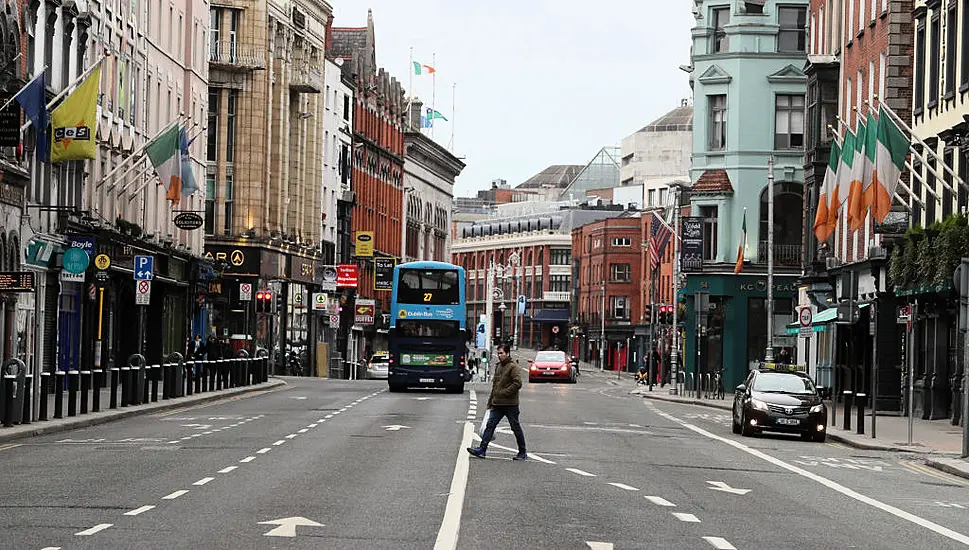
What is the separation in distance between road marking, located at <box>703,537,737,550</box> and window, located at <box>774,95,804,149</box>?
65104 mm

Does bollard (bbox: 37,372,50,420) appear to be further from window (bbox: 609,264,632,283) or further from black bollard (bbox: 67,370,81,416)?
window (bbox: 609,264,632,283)

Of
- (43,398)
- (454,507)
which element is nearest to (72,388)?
(43,398)

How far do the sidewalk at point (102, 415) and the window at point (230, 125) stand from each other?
32.2 m

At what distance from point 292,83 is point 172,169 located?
41491 mm

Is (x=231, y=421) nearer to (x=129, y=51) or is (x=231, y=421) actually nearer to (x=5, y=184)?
(x=5, y=184)

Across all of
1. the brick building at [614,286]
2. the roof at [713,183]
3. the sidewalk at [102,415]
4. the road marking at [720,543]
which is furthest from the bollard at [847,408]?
the brick building at [614,286]

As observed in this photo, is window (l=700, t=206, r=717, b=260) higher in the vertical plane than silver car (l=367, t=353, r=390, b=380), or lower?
higher

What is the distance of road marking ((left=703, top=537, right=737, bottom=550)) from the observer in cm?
1631

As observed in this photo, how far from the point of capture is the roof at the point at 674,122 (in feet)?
586

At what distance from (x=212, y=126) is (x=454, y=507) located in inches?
2760

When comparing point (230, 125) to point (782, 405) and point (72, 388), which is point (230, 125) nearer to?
point (72, 388)

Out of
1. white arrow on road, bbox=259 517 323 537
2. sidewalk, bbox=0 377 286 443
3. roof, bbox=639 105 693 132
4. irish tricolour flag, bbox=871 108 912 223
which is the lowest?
white arrow on road, bbox=259 517 323 537

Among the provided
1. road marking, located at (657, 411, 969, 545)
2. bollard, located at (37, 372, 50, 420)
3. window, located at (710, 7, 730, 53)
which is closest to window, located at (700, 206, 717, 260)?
window, located at (710, 7, 730, 53)

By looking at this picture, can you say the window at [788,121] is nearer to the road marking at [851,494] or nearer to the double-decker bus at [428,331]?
the double-decker bus at [428,331]
